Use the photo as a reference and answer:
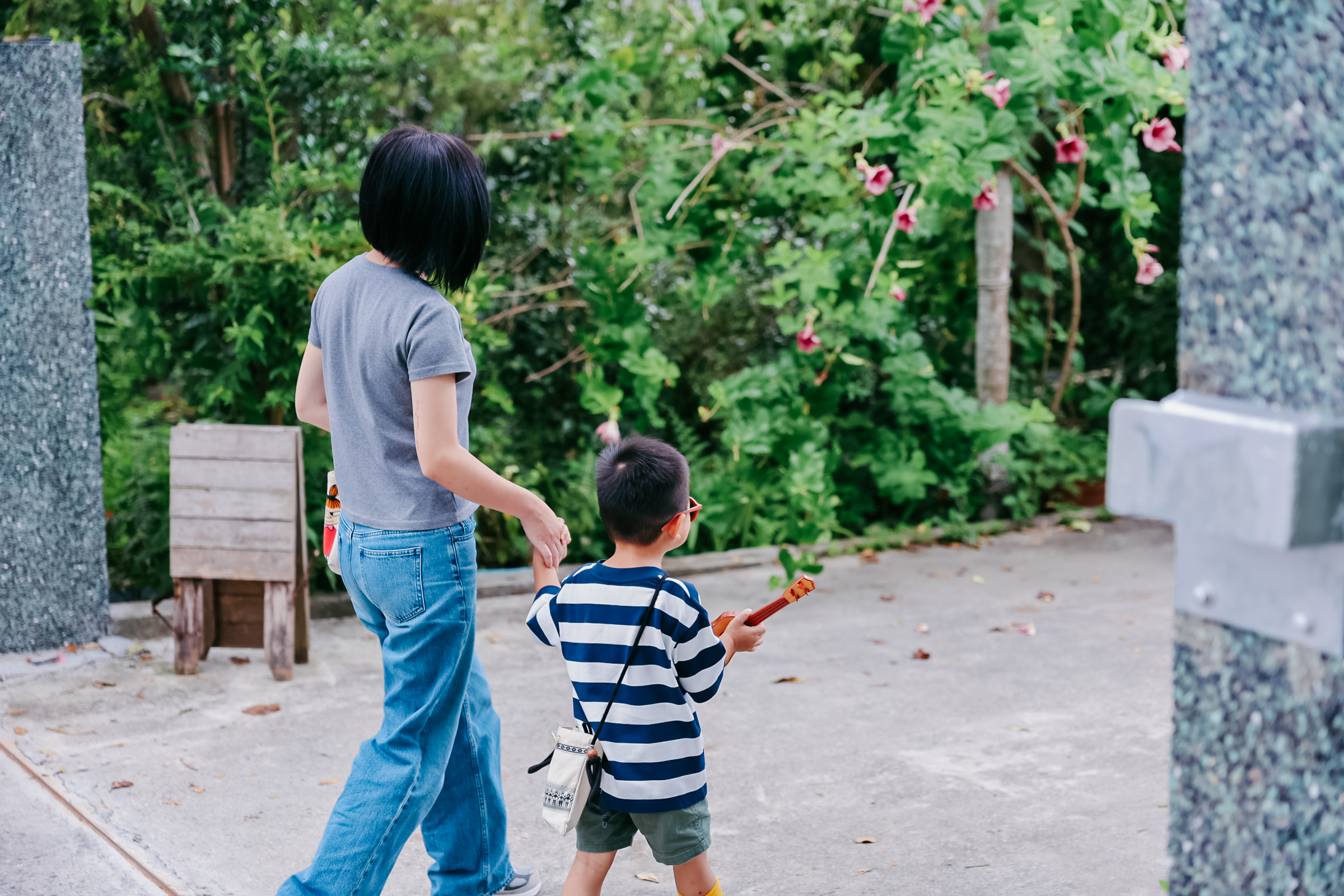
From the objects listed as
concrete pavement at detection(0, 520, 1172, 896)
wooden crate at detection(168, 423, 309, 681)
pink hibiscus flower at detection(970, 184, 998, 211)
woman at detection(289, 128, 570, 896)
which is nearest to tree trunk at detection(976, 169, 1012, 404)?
pink hibiscus flower at detection(970, 184, 998, 211)

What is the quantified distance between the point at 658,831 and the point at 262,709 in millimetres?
2180

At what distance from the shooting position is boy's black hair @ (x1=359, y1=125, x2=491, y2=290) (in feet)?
7.91

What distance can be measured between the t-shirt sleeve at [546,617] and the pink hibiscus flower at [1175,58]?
13.7ft

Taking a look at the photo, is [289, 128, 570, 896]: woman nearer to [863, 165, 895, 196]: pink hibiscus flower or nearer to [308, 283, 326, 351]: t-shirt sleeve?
[308, 283, 326, 351]: t-shirt sleeve

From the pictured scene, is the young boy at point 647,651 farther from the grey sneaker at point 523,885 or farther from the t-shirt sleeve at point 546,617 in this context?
the grey sneaker at point 523,885

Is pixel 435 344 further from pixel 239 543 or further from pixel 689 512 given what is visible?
pixel 239 543

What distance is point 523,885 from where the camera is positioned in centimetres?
291

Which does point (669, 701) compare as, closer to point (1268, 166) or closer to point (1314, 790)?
point (1314, 790)

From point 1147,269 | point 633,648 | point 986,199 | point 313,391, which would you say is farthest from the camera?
point 1147,269

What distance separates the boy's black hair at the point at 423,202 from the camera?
241 centimetres

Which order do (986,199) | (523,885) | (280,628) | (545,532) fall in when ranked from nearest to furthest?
1. (545,532)
2. (523,885)
3. (280,628)
4. (986,199)

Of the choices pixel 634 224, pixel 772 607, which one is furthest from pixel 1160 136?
pixel 772 607

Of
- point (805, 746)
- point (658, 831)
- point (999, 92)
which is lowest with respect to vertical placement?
point (805, 746)

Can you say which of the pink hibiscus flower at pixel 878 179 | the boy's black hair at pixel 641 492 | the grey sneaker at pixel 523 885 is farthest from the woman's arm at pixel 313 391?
the pink hibiscus flower at pixel 878 179
